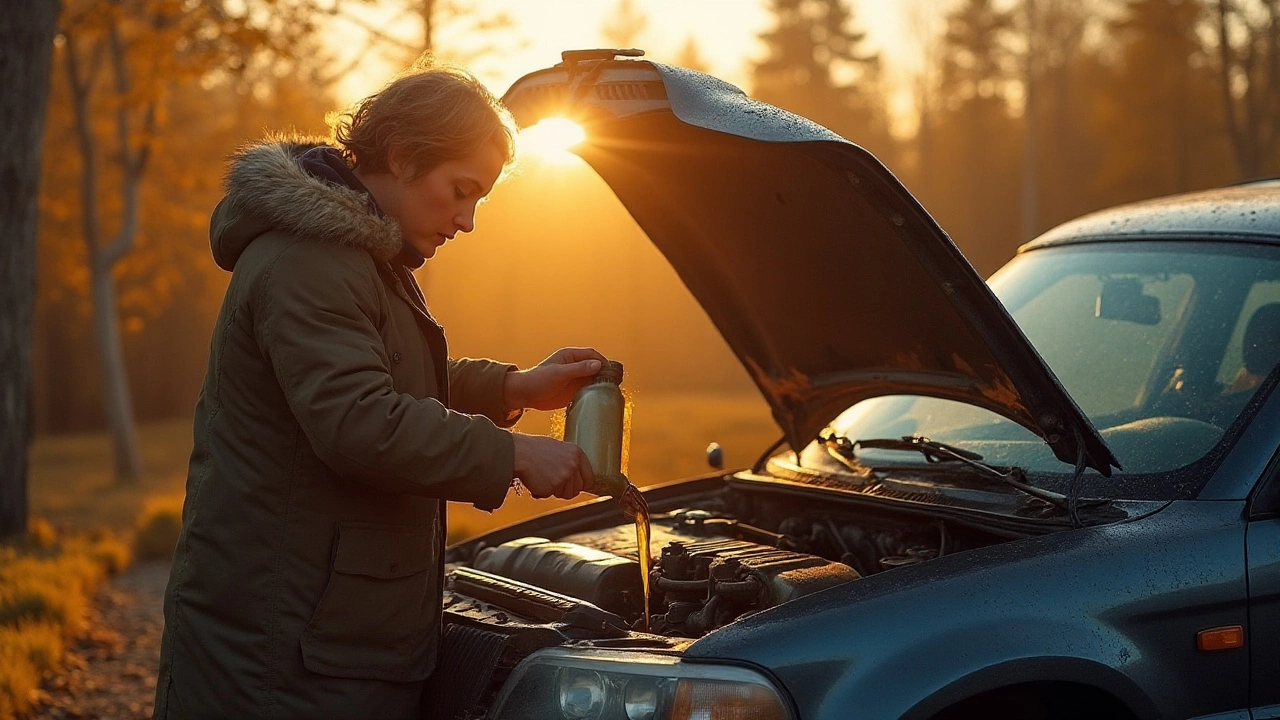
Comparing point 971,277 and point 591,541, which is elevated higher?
point 971,277

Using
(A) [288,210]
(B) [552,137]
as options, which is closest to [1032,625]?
(A) [288,210]

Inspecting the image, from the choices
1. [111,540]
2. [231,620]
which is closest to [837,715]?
[231,620]

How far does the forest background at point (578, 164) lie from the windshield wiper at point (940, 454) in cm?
134

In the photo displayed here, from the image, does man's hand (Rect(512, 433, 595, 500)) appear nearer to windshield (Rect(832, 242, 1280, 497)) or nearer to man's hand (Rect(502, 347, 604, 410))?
man's hand (Rect(502, 347, 604, 410))

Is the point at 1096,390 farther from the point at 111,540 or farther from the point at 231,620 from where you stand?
the point at 111,540

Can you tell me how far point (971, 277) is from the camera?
117 inches

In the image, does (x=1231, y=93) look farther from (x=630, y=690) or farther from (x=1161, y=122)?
(x=630, y=690)

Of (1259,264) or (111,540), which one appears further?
(111,540)

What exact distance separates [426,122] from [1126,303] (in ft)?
7.48

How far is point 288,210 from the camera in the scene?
2.60m

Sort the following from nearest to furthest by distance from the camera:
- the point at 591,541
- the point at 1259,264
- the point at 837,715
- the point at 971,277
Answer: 1. the point at 837,715
2. the point at 971,277
3. the point at 1259,264
4. the point at 591,541

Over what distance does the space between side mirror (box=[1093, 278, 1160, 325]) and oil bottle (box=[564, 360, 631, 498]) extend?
166 cm

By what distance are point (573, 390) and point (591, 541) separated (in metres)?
0.87

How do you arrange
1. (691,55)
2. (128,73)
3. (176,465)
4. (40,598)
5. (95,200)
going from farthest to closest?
(691,55)
(176,465)
(128,73)
(95,200)
(40,598)
